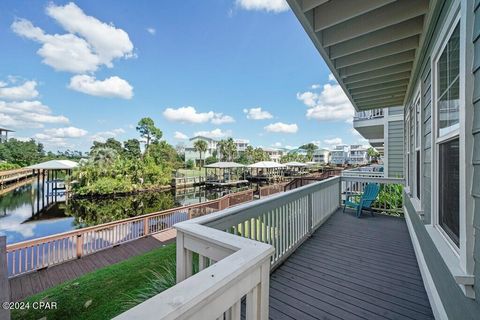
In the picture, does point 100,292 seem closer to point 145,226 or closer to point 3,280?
point 3,280

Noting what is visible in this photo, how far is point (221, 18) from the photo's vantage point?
37.2ft

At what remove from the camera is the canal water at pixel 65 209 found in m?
10.5

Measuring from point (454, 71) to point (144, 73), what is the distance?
2619 cm

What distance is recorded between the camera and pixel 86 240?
6.14 meters

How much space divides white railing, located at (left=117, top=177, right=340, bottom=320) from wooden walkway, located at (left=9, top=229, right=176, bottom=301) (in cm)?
489

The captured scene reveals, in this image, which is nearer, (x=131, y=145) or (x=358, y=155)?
(x=131, y=145)

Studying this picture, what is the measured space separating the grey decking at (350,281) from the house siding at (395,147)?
4.72 metres

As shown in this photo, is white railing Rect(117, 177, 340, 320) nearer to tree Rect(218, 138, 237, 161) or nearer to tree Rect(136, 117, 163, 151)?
tree Rect(136, 117, 163, 151)

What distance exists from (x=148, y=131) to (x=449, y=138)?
3328 centimetres

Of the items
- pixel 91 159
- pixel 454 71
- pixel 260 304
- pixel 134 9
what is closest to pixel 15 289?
pixel 260 304

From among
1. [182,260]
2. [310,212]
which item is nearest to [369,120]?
[310,212]

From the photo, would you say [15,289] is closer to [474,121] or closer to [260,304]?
[260,304]

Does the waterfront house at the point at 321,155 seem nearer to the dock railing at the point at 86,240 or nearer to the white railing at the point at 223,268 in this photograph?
A: the dock railing at the point at 86,240

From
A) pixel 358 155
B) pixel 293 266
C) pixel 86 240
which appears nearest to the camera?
pixel 293 266
